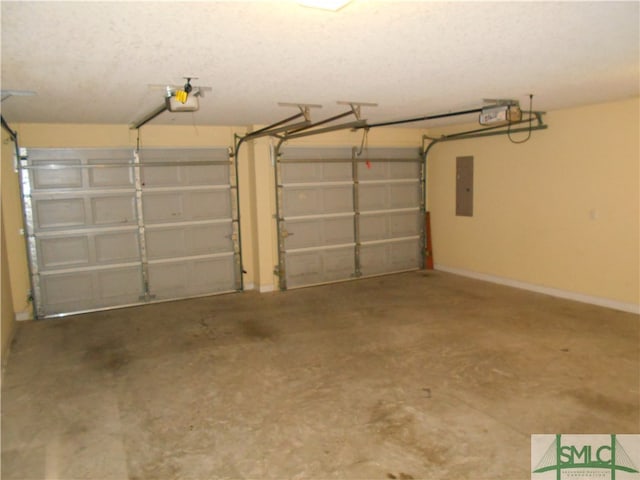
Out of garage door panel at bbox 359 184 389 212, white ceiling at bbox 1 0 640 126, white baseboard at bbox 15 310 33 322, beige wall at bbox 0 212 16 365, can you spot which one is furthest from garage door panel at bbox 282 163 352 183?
white baseboard at bbox 15 310 33 322

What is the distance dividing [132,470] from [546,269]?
5.31 m

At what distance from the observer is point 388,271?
7.54 m

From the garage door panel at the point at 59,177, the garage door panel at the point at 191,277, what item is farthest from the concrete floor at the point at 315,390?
the garage door panel at the point at 59,177

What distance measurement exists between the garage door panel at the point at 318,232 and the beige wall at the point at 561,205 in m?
1.73

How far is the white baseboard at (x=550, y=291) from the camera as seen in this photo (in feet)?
17.1

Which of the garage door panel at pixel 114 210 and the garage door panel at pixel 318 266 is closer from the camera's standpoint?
the garage door panel at pixel 114 210

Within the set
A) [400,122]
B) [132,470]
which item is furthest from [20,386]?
[400,122]

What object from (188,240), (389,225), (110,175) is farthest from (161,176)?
(389,225)

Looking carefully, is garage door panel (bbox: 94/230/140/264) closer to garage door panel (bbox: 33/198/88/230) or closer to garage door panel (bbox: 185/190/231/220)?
garage door panel (bbox: 33/198/88/230)

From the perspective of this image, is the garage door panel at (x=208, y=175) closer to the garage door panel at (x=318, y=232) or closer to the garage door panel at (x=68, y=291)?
the garage door panel at (x=318, y=232)

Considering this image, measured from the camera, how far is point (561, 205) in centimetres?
576

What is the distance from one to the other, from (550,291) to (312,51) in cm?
475

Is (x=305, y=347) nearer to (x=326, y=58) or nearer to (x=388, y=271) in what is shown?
(x=326, y=58)

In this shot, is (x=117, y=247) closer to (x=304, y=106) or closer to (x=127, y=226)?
(x=127, y=226)
